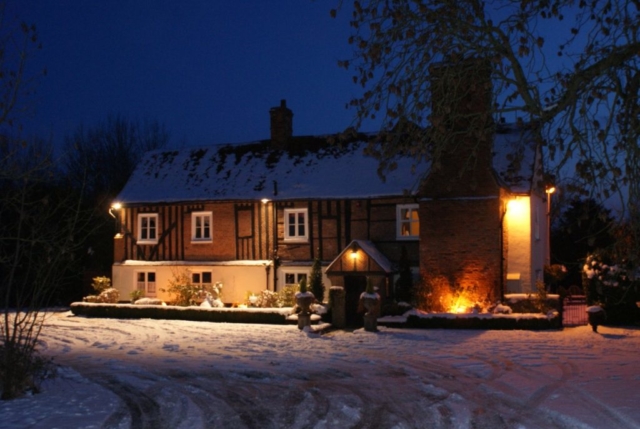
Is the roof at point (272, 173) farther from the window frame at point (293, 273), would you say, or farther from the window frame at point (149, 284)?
the window frame at point (149, 284)

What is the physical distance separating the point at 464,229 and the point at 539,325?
4.70 meters

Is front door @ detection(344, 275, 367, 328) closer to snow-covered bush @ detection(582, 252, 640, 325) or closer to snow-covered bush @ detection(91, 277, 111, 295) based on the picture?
snow-covered bush @ detection(582, 252, 640, 325)

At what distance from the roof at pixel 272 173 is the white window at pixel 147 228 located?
0.78m

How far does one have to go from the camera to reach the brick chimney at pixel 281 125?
32.0m

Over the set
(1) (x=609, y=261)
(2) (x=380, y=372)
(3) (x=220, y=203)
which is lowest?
(2) (x=380, y=372)

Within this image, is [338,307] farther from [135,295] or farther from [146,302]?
[135,295]

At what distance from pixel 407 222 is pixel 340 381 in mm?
14666

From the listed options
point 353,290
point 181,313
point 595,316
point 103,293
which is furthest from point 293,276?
point 595,316

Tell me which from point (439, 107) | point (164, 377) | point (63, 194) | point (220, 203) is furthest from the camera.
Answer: point (63, 194)

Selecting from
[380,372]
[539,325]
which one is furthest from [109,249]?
[380,372]

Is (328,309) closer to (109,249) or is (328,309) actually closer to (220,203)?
(220,203)

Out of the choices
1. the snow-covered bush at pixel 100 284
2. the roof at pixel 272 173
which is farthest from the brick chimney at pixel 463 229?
the snow-covered bush at pixel 100 284

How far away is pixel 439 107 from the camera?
34.5ft

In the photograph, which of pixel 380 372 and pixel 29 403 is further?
pixel 380 372
